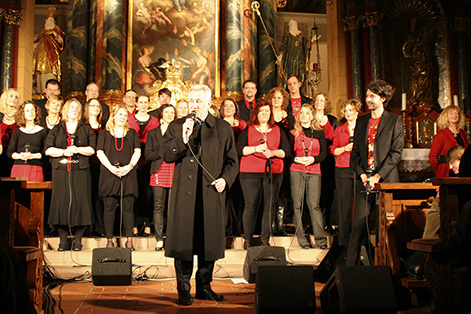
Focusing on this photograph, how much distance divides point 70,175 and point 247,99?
2932 mm

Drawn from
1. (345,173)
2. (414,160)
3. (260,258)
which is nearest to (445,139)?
(414,160)

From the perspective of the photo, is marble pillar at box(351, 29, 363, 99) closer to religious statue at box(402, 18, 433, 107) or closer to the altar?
religious statue at box(402, 18, 433, 107)

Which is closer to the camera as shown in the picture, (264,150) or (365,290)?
(365,290)

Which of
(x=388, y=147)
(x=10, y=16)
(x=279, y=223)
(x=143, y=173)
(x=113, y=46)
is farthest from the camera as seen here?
(x=113, y=46)

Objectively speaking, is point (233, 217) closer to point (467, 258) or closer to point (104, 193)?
point (104, 193)

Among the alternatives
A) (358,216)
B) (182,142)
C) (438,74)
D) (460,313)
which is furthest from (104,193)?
→ (438,74)

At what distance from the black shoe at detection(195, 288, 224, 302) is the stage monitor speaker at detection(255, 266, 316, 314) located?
42.0 inches

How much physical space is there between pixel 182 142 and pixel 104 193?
7.15 feet

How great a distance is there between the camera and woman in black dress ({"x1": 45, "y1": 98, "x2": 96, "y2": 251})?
6004 millimetres

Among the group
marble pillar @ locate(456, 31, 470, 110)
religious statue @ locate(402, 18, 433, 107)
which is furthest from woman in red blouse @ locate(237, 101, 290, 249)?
marble pillar @ locate(456, 31, 470, 110)

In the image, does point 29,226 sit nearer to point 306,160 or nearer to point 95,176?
point 95,176

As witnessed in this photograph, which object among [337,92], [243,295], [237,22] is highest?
[237,22]

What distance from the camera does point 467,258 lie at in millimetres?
3049

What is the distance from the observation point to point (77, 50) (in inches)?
461
